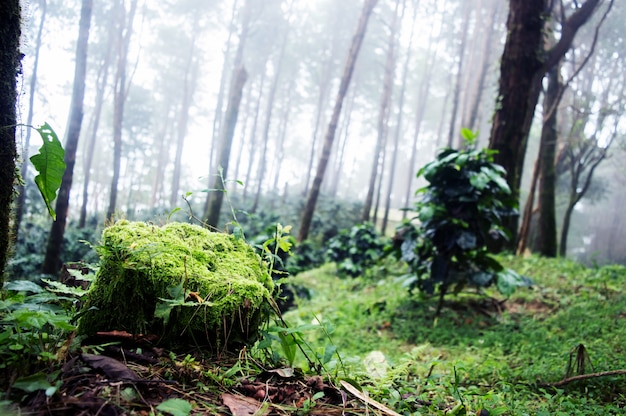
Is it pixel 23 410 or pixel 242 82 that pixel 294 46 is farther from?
pixel 23 410

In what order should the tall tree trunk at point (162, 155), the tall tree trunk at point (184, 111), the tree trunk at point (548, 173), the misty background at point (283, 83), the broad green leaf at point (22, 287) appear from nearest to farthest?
the broad green leaf at point (22, 287)
the tree trunk at point (548, 173)
the misty background at point (283, 83)
the tall tree trunk at point (184, 111)
the tall tree trunk at point (162, 155)

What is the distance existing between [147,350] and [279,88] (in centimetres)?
3152

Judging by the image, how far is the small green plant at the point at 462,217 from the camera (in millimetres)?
3969

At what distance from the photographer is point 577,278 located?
5078 millimetres

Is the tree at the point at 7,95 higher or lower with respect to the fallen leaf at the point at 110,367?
higher

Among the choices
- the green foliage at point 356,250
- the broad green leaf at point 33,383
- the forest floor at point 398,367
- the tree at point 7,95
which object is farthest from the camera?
the green foliage at point 356,250

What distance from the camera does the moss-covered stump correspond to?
1508mm

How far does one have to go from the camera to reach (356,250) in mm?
8836

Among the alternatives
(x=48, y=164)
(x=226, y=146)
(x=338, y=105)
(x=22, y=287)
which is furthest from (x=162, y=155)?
(x=48, y=164)

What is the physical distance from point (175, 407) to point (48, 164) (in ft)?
3.32

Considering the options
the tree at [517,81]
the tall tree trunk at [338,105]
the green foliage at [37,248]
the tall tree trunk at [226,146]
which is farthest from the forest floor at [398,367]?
the tall tree trunk at [338,105]

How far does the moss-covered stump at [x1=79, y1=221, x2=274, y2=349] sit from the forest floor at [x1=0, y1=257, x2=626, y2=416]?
92mm

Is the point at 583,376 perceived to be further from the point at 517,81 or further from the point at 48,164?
the point at 517,81

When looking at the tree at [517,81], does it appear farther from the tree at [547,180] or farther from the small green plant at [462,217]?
the tree at [547,180]
